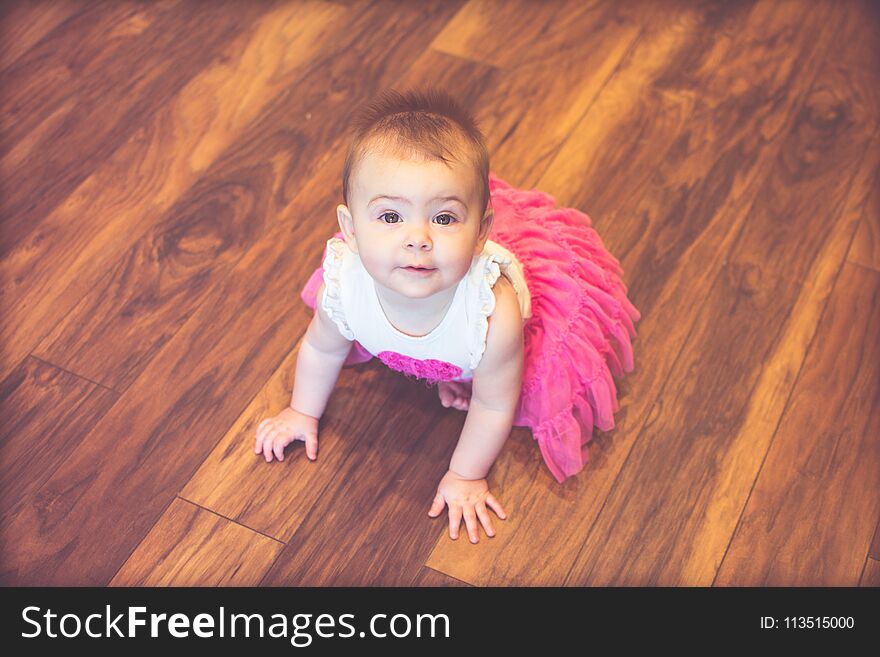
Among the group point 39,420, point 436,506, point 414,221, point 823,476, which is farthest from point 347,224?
point 823,476

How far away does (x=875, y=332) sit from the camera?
1334mm

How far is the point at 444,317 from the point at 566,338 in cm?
19

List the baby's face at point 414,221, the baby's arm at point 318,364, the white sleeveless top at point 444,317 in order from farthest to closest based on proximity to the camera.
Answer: the baby's arm at point 318,364 → the white sleeveless top at point 444,317 → the baby's face at point 414,221

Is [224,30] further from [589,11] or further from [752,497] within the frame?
[752,497]

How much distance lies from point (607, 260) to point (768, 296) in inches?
10.9

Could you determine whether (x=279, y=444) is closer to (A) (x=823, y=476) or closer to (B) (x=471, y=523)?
(B) (x=471, y=523)

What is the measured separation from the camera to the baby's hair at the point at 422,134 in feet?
3.02

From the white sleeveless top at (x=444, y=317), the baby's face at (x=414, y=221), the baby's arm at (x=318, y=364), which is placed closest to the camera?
the baby's face at (x=414, y=221)

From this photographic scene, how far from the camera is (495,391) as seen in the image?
43.1 inches

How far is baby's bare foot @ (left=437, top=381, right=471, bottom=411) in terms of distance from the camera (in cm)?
123

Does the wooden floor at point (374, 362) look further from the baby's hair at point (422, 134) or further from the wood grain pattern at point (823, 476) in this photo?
the baby's hair at point (422, 134)

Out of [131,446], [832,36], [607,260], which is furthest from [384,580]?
[832,36]

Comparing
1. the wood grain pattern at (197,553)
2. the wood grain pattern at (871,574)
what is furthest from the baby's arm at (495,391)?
the wood grain pattern at (871,574)

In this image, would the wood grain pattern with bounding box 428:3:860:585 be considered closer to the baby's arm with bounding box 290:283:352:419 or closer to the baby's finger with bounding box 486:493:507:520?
the baby's finger with bounding box 486:493:507:520
